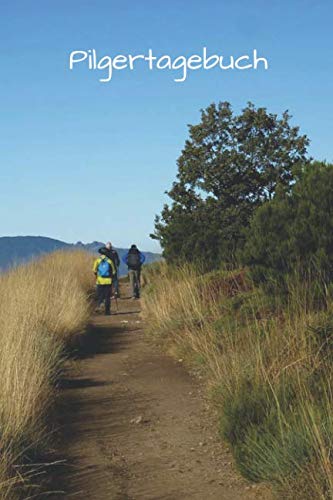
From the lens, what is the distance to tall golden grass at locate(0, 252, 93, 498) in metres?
6.19

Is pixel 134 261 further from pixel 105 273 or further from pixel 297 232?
pixel 297 232

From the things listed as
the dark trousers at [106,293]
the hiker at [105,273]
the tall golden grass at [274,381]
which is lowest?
the tall golden grass at [274,381]

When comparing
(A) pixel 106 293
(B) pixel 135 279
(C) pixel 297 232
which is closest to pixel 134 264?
(B) pixel 135 279

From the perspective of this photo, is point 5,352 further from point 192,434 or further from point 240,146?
point 240,146

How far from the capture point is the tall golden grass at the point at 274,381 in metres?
5.29

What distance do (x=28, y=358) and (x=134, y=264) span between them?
15.9 metres

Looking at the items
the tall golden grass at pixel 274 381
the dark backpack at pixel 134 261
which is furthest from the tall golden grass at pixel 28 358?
the dark backpack at pixel 134 261

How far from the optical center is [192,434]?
738cm

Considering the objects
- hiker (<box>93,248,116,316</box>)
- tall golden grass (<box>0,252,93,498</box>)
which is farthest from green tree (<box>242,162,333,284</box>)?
hiker (<box>93,248,116,316</box>)

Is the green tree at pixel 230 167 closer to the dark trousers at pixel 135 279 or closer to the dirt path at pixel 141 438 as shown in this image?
the dark trousers at pixel 135 279

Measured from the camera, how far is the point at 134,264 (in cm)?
2394

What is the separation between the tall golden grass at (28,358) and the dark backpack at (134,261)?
5.53 meters

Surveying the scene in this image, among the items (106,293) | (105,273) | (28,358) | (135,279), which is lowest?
(28,358)

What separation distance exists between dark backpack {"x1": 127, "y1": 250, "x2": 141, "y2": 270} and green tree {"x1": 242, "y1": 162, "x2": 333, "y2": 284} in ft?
40.3
